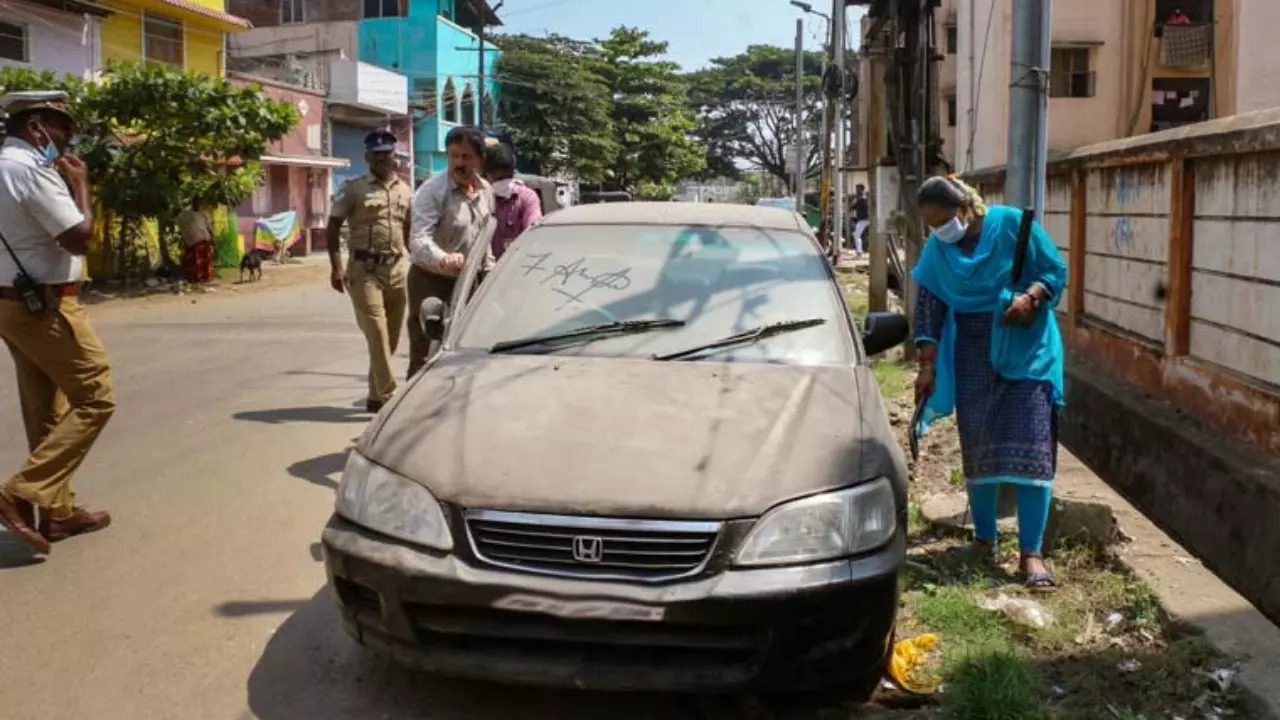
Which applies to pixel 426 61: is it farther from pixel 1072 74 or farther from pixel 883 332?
pixel 883 332

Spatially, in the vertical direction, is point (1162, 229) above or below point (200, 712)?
above

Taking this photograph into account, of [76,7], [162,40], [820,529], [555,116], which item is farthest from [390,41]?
[820,529]

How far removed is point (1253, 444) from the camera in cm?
518

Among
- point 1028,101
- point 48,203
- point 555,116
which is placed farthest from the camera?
point 555,116

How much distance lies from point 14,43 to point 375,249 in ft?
55.2

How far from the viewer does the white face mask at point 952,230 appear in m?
4.32

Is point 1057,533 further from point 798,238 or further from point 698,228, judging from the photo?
point 698,228

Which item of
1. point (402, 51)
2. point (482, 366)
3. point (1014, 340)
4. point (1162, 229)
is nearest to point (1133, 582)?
point (1014, 340)

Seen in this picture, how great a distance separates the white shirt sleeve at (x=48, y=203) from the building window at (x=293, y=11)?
127 ft

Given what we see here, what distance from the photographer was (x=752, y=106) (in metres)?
64.6

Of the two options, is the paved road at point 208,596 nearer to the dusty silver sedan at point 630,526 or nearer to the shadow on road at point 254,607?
the shadow on road at point 254,607

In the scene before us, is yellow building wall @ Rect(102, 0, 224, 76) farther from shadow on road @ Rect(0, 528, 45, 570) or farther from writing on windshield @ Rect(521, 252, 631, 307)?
writing on windshield @ Rect(521, 252, 631, 307)

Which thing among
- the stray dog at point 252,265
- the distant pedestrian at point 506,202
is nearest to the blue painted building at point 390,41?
the stray dog at point 252,265

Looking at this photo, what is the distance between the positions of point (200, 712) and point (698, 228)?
2.60m
